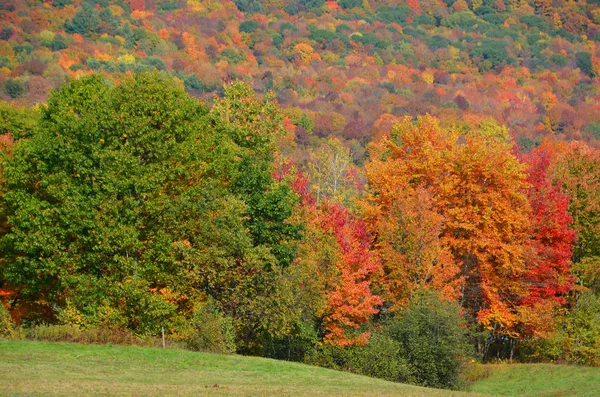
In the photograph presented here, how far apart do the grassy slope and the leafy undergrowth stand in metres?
11.5

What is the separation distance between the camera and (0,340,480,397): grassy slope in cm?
2623

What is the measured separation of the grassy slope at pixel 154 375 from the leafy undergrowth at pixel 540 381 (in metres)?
11.5

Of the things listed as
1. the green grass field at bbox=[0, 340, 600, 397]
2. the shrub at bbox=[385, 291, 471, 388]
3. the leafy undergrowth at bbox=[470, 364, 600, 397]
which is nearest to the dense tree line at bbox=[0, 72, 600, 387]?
the shrub at bbox=[385, 291, 471, 388]

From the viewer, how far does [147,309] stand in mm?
40844

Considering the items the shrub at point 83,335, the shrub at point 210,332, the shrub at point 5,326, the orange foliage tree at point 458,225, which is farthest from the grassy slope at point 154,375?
the orange foliage tree at point 458,225

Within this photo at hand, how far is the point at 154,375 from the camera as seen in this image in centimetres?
3078

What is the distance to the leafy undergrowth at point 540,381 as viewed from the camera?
4191cm

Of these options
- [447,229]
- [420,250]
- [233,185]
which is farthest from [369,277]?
[233,185]

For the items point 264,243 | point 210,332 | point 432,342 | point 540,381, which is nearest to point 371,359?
point 432,342

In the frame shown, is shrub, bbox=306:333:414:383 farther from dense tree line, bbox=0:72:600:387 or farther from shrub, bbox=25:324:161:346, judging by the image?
shrub, bbox=25:324:161:346

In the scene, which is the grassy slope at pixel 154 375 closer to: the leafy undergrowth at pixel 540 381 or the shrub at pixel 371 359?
the shrub at pixel 371 359

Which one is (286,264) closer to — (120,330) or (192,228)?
(192,228)

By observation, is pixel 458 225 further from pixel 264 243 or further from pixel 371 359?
pixel 264 243

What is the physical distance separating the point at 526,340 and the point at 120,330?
30.6 m
